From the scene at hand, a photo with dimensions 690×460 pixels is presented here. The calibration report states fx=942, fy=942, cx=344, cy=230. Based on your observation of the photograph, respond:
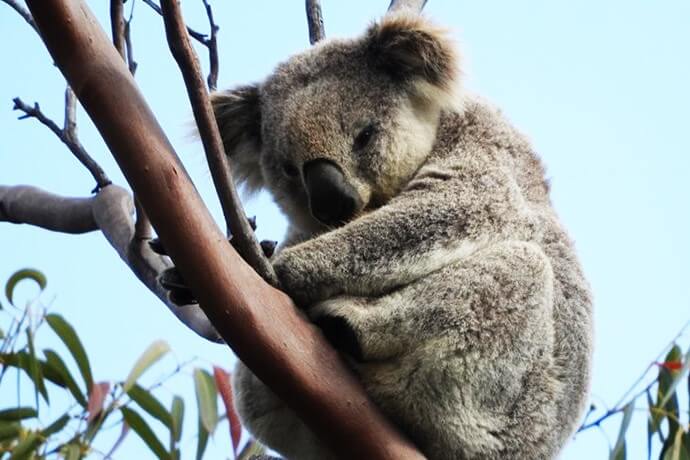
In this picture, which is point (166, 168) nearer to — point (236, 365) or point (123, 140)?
point (123, 140)

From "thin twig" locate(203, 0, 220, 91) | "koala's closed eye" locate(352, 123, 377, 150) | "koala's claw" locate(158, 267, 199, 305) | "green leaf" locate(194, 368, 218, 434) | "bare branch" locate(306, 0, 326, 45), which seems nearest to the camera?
"koala's claw" locate(158, 267, 199, 305)

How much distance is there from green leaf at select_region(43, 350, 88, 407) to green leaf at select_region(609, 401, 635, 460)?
140 cm

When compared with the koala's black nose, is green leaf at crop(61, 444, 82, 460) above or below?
below

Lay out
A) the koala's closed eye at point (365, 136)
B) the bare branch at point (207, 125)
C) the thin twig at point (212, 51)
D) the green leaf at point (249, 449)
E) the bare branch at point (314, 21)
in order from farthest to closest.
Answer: the bare branch at point (314, 21) < the thin twig at point (212, 51) < the green leaf at point (249, 449) < the koala's closed eye at point (365, 136) < the bare branch at point (207, 125)

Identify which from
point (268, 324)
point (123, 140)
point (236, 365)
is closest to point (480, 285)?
point (268, 324)

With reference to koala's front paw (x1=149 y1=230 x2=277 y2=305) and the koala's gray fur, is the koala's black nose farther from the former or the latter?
koala's front paw (x1=149 y1=230 x2=277 y2=305)

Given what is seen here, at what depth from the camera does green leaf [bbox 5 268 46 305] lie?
2538mm

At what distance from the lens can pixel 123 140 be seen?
1.85 meters

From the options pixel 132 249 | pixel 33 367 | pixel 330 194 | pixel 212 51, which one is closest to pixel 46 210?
pixel 132 249

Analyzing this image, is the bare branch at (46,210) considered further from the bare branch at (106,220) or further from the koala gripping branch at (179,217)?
the koala gripping branch at (179,217)

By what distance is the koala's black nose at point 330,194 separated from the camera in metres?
2.58

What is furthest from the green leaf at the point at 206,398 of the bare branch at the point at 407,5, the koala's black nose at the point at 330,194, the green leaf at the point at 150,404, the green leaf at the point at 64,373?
the bare branch at the point at 407,5

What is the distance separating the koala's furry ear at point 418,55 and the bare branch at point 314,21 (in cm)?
74

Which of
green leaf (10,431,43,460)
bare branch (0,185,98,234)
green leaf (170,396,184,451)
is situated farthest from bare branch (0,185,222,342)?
green leaf (10,431,43,460)
